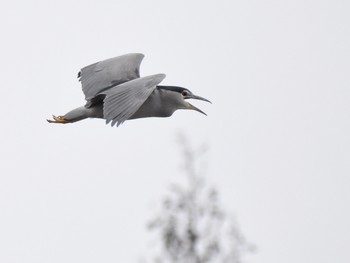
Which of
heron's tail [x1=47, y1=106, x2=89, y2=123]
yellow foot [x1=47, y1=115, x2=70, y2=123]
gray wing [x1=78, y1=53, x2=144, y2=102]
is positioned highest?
gray wing [x1=78, y1=53, x2=144, y2=102]

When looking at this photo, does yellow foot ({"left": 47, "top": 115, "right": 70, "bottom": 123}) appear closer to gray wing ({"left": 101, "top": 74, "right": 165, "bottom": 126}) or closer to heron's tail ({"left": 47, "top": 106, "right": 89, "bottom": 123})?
heron's tail ({"left": 47, "top": 106, "right": 89, "bottom": 123})

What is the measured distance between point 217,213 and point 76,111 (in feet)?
10.2

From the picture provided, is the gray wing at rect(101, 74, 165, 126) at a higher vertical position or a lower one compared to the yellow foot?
higher

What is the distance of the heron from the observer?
1036 centimetres

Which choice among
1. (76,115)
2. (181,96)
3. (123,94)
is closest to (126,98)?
(123,94)

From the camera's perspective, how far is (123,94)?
34.8ft

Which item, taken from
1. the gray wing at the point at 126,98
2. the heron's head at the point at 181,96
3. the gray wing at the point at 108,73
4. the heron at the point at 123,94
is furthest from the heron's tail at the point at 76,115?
the heron's head at the point at 181,96

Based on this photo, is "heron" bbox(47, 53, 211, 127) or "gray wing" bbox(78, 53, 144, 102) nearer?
"heron" bbox(47, 53, 211, 127)

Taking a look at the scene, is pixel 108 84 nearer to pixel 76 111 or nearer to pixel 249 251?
pixel 76 111

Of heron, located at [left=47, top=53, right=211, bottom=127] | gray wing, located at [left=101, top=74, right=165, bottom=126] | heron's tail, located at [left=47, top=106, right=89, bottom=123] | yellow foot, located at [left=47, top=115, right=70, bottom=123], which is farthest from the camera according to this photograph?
yellow foot, located at [left=47, top=115, right=70, bottom=123]

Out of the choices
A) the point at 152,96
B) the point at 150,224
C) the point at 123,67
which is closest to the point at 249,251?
the point at 150,224

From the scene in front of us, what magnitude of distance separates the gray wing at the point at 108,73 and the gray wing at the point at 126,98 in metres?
1.08

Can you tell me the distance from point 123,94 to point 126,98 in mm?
156

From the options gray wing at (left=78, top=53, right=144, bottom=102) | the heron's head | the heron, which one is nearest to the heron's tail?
the heron
